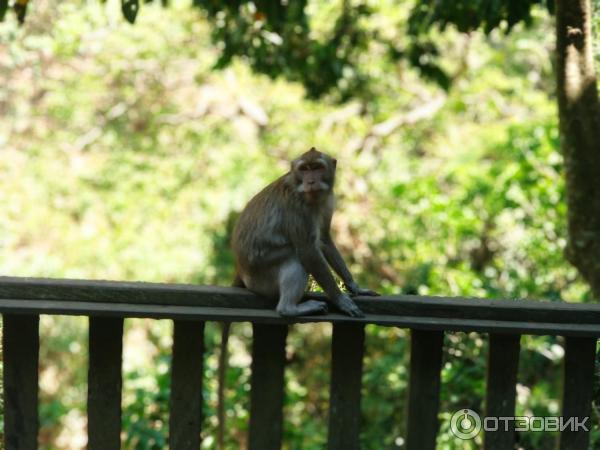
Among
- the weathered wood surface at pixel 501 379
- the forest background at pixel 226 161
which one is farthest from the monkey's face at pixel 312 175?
the forest background at pixel 226 161

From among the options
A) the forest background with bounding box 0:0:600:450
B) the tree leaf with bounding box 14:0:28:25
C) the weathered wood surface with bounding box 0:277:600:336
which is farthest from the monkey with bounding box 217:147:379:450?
the forest background with bounding box 0:0:600:450

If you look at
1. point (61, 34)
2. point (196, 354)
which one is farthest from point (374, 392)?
point (61, 34)

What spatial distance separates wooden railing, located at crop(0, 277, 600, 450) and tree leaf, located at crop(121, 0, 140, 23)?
5.71 ft

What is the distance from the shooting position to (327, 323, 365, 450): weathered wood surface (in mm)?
2312

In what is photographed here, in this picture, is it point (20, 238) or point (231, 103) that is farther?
point (231, 103)

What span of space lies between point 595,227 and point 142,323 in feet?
26.9

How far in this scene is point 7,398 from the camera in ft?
7.43

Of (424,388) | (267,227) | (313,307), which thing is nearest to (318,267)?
(267,227)

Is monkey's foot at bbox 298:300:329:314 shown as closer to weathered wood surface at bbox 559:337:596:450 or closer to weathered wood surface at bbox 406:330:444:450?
weathered wood surface at bbox 406:330:444:450

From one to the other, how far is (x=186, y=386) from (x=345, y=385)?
0.46 metres

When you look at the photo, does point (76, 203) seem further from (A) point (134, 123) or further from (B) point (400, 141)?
(B) point (400, 141)

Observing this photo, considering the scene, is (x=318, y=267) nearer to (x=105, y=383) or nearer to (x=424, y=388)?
(x=424, y=388)

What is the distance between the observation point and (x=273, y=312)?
228cm

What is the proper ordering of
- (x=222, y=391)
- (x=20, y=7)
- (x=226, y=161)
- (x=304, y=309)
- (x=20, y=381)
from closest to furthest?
(x=20, y=381), (x=304, y=309), (x=222, y=391), (x=20, y=7), (x=226, y=161)
